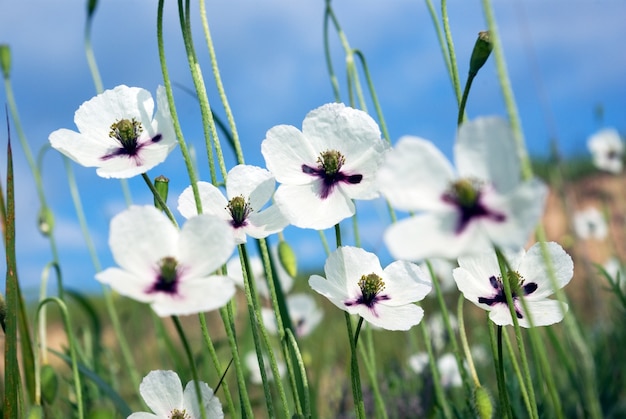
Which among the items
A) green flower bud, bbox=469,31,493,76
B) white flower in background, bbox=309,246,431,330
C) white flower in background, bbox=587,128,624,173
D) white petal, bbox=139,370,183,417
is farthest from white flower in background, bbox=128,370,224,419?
white flower in background, bbox=587,128,624,173

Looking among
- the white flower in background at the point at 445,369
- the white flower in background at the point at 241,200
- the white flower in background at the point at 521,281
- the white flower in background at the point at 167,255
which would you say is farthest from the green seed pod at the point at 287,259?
the white flower in background at the point at 445,369

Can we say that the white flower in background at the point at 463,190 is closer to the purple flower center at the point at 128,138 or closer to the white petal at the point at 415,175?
the white petal at the point at 415,175

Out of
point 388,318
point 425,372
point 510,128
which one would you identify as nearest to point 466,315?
point 425,372

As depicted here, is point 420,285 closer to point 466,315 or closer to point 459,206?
point 459,206

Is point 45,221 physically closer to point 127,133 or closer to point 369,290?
point 127,133

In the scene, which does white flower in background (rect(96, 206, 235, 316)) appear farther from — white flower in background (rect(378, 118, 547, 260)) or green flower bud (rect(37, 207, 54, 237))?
green flower bud (rect(37, 207, 54, 237))

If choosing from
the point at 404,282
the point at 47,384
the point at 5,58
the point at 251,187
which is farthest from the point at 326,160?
the point at 5,58
